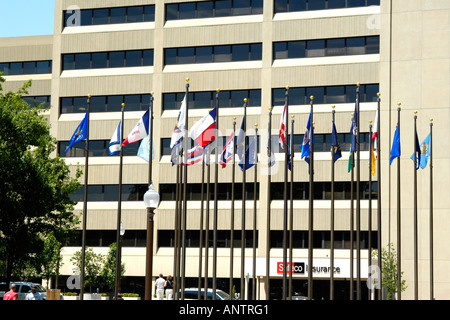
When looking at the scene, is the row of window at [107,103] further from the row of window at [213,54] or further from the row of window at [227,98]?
the row of window at [213,54]

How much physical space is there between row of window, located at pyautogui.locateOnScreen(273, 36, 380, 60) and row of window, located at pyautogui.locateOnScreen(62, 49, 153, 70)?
38.0ft

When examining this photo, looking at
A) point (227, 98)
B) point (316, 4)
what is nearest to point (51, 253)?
point (227, 98)

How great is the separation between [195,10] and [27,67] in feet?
58.1

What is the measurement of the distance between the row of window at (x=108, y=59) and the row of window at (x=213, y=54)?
81.1 inches

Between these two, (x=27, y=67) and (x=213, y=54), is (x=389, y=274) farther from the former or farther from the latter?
(x=27, y=67)

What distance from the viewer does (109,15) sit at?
65.8 m

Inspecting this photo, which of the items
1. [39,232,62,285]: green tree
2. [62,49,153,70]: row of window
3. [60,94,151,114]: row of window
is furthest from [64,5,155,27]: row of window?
[39,232,62,285]: green tree

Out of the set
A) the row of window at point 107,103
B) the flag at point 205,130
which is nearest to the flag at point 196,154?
the flag at point 205,130

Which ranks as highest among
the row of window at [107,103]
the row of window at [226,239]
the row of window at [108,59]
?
the row of window at [108,59]

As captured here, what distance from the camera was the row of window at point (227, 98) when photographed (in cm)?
5925
